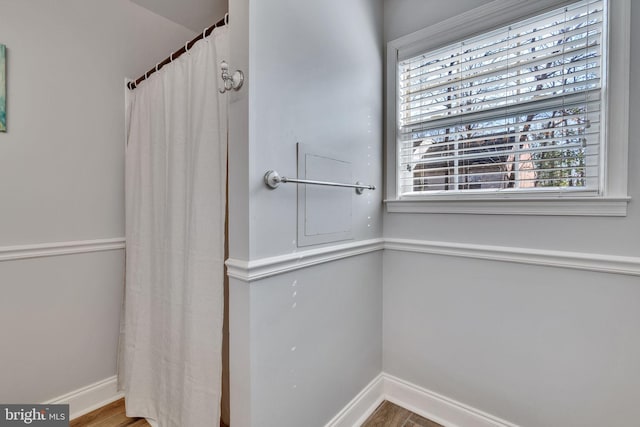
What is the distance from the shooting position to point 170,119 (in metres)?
1.35

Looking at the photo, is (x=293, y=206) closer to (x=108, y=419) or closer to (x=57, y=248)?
(x=57, y=248)

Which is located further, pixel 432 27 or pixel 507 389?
pixel 432 27

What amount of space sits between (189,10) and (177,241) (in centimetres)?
154

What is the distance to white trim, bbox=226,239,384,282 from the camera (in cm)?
98

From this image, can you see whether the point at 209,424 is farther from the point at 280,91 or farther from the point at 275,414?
the point at 280,91

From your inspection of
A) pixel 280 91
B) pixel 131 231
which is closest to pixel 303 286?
pixel 280 91

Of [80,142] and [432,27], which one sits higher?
[432,27]

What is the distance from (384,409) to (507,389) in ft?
2.11

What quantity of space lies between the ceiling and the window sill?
1666 millimetres

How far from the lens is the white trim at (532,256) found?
1.09 m

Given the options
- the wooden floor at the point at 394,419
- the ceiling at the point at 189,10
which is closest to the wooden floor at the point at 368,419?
the wooden floor at the point at 394,419

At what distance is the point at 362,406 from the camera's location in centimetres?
153

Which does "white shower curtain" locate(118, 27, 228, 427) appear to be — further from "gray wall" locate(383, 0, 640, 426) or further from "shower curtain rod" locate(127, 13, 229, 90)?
"gray wall" locate(383, 0, 640, 426)

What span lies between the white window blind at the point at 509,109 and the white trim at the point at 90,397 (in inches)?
81.7
